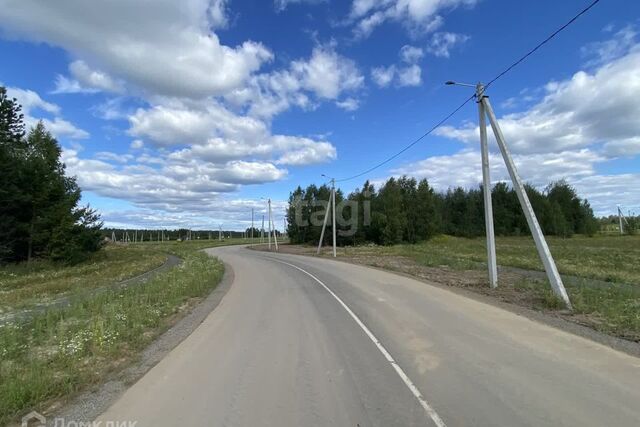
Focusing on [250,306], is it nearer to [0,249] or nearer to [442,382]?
[442,382]

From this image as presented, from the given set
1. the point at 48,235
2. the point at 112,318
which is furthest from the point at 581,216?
the point at 112,318

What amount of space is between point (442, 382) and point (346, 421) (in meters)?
1.83

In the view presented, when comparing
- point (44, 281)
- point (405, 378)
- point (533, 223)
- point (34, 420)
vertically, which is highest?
point (533, 223)

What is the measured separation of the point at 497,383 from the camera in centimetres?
604

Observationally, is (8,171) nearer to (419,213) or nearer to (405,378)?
(405,378)

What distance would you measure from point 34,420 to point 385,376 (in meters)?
4.27

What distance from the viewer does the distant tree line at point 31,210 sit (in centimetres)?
3797

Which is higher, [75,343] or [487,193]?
[487,193]

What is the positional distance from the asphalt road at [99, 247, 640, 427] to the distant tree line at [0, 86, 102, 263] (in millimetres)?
35297

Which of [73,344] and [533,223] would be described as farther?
[533,223]

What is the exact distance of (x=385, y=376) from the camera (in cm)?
640

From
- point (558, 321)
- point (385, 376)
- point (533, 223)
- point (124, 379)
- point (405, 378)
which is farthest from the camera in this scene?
point (533, 223)

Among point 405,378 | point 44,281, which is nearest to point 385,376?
point 405,378

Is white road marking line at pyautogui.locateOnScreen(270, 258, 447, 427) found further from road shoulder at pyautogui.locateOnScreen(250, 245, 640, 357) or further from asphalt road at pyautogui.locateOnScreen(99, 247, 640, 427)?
road shoulder at pyautogui.locateOnScreen(250, 245, 640, 357)
